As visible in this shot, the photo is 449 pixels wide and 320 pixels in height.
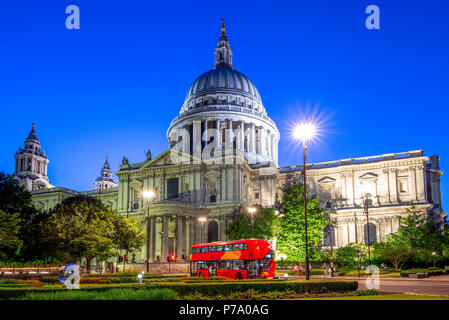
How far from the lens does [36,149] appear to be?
12250 cm

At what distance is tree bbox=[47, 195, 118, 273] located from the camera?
46.6 meters

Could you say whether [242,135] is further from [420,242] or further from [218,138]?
[420,242]

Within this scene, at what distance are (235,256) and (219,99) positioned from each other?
6655 cm

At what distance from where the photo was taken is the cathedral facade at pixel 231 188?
73.1 metres

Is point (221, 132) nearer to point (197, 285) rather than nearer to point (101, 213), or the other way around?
point (101, 213)

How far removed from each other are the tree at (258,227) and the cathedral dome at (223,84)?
46202 millimetres

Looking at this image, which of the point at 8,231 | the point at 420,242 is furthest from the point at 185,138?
the point at 8,231

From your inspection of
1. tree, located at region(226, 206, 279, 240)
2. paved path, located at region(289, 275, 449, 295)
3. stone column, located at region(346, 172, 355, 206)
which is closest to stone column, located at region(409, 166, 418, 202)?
stone column, located at region(346, 172, 355, 206)

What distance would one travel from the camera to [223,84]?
349 ft

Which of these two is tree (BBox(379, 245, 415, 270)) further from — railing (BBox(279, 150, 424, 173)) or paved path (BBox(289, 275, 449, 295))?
railing (BBox(279, 150, 424, 173))

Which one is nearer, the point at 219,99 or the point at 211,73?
the point at 219,99

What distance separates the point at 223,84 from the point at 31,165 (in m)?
57.7
